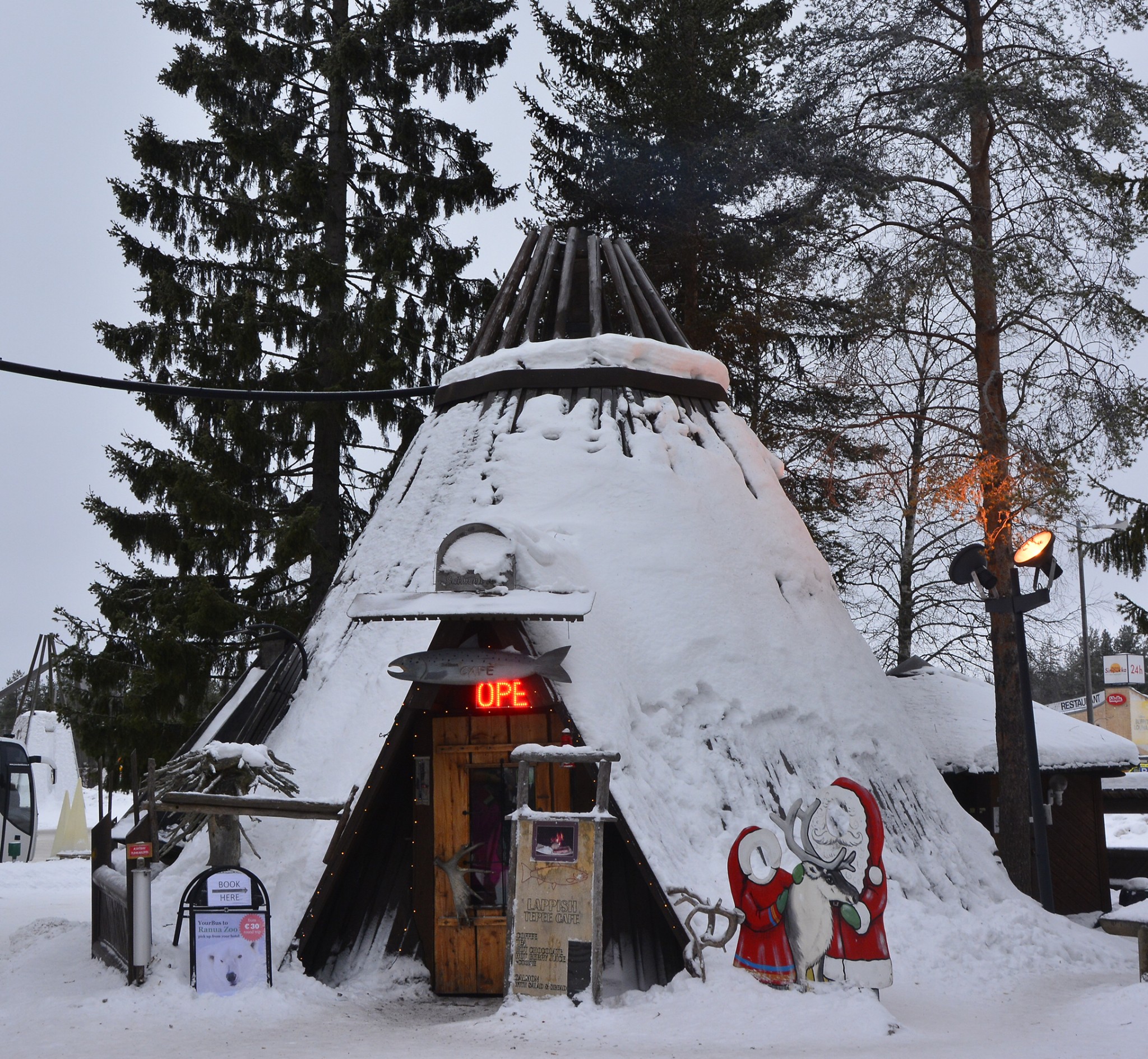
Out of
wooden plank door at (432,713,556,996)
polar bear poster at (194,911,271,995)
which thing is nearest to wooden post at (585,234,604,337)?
wooden plank door at (432,713,556,996)

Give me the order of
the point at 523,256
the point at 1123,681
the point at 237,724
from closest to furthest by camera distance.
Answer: the point at 237,724, the point at 523,256, the point at 1123,681

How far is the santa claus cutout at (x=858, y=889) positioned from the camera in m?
6.56

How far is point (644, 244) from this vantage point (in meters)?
17.5

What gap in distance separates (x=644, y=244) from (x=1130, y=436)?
8218 millimetres

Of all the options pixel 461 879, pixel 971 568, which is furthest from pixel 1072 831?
pixel 461 879

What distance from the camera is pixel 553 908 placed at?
22.6 ft

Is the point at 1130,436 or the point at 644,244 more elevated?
the point at 644,244

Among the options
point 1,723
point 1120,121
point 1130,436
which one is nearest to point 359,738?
point 1130,436

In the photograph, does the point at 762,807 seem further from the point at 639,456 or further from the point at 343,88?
the point at 343,88

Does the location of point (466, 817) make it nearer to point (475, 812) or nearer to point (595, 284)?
point (475, 812)

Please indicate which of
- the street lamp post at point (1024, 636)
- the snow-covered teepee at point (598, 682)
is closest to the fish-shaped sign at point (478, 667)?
the snow-covered teepee at point (598, 682)

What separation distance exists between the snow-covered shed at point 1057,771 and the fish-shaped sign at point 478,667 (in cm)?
547

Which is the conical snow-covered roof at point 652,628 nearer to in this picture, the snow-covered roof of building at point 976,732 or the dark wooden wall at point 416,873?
the dark wooden wall at point 416,873

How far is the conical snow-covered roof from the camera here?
7785 millimetres
